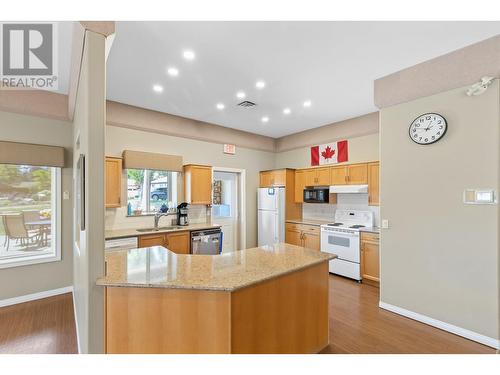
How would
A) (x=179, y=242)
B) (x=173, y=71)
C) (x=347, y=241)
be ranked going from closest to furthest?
(x=173, y=71) < (x=179, y=242) < (x=347, y=241)

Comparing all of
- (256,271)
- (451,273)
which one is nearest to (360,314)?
(451,273)

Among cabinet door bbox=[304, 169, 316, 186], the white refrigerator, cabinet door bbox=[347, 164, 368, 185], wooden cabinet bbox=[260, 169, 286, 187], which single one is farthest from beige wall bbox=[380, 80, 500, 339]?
wooden cabinet bbox=[260, 169, 286, 187]

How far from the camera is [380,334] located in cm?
265

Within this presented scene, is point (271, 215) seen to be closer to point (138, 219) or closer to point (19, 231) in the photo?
point (138, 219)

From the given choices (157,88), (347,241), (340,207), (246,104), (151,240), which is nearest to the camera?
(157,88)

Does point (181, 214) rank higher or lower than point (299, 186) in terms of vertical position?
lower

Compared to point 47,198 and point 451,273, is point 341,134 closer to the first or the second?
point 451,273

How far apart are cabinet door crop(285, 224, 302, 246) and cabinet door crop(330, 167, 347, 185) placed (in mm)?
1253

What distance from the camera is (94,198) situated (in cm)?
178

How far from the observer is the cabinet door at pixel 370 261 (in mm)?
4027

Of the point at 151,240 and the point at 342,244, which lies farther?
the point at 342,244

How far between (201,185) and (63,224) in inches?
89.1

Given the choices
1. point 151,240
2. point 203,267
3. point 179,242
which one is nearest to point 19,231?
point 151,240

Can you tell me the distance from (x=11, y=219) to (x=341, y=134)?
5.62 metres
